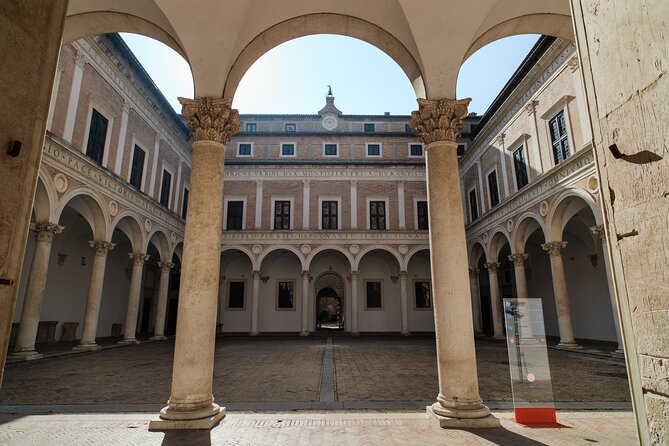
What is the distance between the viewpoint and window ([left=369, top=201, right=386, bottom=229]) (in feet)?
79.3

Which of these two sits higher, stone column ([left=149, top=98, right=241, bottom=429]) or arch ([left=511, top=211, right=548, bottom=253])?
arch ([left=511, top=211, right=548, bottom=253])

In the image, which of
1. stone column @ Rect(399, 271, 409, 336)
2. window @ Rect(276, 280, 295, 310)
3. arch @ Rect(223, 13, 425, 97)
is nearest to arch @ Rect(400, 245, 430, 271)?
stone column @ Rect(399, 271, 409, 336)

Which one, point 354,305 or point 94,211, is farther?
point 354,305

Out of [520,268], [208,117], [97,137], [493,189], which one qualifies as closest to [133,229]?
[97,137]

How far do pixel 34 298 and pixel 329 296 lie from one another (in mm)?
20363

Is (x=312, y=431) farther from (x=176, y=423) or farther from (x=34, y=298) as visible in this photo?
(x=34, y=298)

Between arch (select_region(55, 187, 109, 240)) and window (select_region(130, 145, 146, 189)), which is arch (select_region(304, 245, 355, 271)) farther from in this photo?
arch (select_region(55, 187, 109, 240))

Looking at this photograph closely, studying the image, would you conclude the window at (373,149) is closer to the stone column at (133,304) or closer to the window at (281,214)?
the window at (281,214)

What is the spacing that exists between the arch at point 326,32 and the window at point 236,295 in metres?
20.6

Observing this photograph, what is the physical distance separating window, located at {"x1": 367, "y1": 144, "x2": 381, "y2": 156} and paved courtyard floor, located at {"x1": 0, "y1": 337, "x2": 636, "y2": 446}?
16965 mm

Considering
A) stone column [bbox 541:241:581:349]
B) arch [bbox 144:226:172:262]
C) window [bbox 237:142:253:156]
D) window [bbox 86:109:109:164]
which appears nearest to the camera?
window [bbox 86:109:109:164]

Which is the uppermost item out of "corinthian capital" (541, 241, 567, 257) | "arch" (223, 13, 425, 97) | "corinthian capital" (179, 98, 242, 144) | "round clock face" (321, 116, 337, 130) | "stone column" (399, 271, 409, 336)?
"round clock face" (321, 116, 337, 130)

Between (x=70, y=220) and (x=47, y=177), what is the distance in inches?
253

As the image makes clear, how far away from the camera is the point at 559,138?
14.4 m
